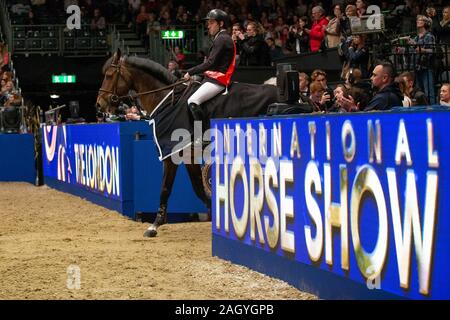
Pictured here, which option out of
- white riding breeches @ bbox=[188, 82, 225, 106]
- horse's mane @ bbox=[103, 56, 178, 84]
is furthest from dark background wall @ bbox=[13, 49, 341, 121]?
white riding breeches @ bbox=[188, 82, 225, 106]

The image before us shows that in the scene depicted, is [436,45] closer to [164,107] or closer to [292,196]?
[164,107]

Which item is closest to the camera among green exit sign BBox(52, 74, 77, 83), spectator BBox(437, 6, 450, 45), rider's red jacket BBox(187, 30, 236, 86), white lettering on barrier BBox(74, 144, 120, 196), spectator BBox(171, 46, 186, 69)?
rider's red jacket BBox(187, 30, 236, 86)

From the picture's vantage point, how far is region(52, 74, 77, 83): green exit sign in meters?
29.9

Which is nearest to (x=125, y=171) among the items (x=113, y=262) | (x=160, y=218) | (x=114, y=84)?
(x=114, y=84)

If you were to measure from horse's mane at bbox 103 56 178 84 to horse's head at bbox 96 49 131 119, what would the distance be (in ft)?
0.34

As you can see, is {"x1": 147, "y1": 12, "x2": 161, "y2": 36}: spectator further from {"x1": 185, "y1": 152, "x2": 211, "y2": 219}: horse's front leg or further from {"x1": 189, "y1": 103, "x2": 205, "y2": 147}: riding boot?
{"x1": 189, "y1": 103, "x2": 205, "y2": 147}: riding boot

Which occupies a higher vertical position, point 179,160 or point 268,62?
point 268,62

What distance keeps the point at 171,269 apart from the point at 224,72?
383 cm

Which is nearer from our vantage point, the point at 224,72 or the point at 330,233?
the point at 330,233

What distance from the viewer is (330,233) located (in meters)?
6.56

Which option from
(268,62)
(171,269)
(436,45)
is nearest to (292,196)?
(171,269)

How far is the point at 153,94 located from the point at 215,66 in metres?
1.20

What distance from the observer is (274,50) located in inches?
875

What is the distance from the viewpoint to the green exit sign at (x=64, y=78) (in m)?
29.9
